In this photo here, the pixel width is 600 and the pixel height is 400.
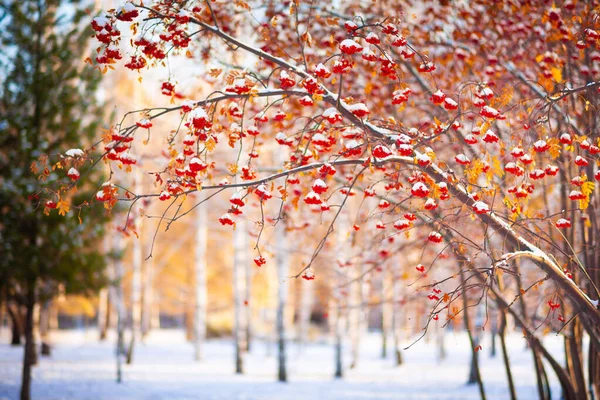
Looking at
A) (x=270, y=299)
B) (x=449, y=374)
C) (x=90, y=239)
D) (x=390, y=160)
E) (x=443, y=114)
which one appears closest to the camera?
(x=390, y=160)

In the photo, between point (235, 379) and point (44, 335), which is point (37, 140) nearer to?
point (235, 379)

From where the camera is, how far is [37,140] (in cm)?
970

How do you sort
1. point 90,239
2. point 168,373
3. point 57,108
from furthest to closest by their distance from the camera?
1. point 168,373
2. point 90,239
3. point 57,108

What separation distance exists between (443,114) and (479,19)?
136 cm

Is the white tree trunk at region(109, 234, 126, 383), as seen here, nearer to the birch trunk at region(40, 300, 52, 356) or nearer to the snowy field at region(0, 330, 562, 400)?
the snowy field at region(0, 330, 562, 400)

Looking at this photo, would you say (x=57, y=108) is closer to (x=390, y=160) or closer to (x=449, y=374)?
(x=390, y=160)

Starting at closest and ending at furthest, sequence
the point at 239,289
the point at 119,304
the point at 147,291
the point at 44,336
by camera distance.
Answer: the point at 119,304 < the point at 239,289 < the point at 44,336 < the point at 147,291

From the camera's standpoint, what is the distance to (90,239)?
10961 mm

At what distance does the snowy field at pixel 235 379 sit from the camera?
9.97 metres

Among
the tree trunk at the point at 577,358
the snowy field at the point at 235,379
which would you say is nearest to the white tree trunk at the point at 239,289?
the snowy field at the point at 235,379

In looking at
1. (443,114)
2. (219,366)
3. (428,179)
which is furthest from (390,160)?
(219,366)

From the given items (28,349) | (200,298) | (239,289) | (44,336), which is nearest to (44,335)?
(44,336)

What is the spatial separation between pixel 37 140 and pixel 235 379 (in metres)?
7.15

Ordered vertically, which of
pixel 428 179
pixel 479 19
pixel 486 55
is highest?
pixel 479 19
